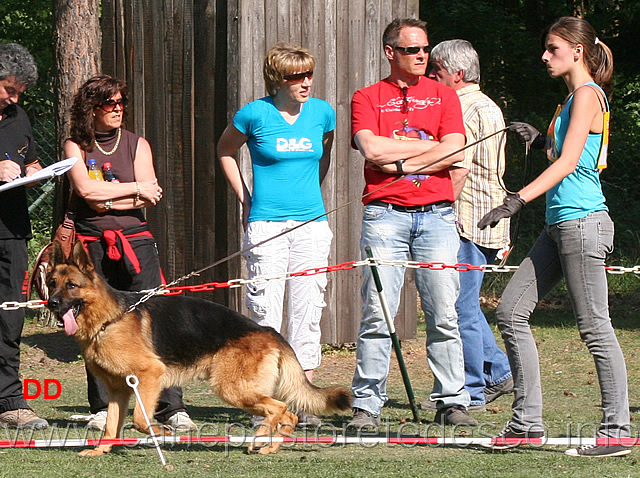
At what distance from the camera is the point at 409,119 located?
5992 mm

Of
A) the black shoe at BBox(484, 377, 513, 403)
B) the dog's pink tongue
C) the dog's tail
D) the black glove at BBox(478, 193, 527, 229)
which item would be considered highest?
the black glove at BBox(478, 193, 527, 229)

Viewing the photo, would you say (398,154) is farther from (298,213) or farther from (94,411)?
(94,411)

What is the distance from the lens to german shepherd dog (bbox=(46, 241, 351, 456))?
17.4 feet

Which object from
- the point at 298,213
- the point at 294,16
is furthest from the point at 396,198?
the point at 294,16

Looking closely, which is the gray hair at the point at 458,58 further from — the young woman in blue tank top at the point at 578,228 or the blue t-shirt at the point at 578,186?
the blue t-shirt at the point at 578,186

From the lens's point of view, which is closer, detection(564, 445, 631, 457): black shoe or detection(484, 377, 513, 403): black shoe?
detection(564, 445, 631, 457): black shoe

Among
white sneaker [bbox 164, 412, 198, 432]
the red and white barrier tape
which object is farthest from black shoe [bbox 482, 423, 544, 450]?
white sneaker [bbox 164, 412, 198, 432]

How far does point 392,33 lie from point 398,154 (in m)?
0.75

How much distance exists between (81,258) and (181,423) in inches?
53.0

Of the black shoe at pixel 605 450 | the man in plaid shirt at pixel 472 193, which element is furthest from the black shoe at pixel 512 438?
the man in plaid shirt at pixel 472 193

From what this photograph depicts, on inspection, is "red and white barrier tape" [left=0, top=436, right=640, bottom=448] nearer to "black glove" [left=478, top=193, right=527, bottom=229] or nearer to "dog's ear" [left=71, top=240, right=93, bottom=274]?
"dog's ear" [left=71, top=240, right=93, bottom=274]

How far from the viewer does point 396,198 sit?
5898mm

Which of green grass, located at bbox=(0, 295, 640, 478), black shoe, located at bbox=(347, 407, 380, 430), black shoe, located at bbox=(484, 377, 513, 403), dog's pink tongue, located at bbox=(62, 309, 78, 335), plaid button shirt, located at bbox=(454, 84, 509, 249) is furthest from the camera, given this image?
black shoe, located at bbox=(484, 377, 513, 403)

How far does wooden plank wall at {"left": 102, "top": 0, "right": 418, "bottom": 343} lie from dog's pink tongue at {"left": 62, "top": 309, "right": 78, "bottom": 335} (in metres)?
3.55
